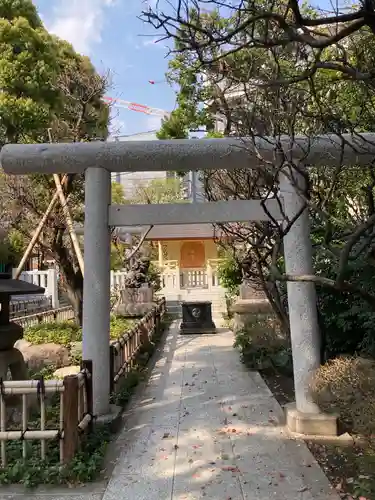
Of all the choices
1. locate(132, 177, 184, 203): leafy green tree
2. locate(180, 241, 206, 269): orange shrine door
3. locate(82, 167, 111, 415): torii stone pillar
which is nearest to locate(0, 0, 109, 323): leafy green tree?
locate(82, 167, 111, 415): torii stone pillar

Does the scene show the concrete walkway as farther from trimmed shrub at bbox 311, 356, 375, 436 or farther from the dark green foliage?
the dark green foliage

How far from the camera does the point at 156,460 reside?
4266mm

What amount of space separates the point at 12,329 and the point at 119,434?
5.90ft

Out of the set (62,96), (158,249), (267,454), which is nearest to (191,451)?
(267,454)

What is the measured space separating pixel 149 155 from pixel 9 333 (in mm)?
2746

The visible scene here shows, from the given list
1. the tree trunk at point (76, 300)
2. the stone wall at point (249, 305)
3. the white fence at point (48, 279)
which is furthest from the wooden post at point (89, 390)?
the white fence at point (48, 279)

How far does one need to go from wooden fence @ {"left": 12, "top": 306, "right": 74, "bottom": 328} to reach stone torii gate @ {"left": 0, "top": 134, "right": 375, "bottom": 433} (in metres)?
Result: 6.53

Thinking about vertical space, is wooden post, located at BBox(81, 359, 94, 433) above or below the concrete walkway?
above

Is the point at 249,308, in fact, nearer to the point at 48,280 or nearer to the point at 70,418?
the point at 70,418

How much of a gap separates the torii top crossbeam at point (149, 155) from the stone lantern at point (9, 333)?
1420mm

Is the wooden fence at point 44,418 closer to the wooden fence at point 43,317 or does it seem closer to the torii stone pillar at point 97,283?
the torii stone pillar at point 97,283

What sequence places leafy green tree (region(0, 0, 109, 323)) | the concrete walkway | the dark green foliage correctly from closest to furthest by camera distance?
the concrete walkway
leafy green tree (region(0, 0, 109, 323))
the dark green foliage

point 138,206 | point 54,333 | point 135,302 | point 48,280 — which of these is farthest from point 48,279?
point 138,206

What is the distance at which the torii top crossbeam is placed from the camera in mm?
5340
